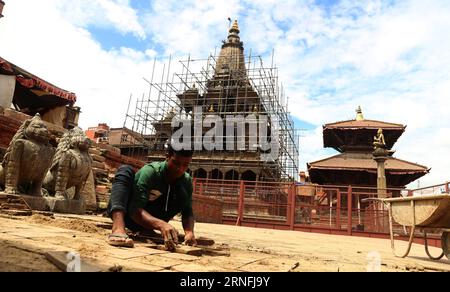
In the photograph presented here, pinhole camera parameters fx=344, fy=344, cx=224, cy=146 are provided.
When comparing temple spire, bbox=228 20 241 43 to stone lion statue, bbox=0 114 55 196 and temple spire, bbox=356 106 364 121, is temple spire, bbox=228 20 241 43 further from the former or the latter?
stone lion statue, bbox=0 114 55 196

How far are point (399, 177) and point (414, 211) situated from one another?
16898mm

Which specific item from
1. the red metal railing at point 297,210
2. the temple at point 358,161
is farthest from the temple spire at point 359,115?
the red metal railing at point 297,210

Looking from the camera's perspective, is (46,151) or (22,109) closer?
(46,151)

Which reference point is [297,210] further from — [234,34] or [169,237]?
[234,34]

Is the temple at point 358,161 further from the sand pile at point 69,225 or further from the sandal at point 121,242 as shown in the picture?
the sandal at point 121,242

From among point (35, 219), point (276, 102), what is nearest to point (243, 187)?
point (35, 219)

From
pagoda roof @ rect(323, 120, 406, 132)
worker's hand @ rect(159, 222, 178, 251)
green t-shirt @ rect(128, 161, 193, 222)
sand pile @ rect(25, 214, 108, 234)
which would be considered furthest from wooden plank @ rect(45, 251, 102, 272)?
pagoda roof @ rect(323, 120, 406, 132)

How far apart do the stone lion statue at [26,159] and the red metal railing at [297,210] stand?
9287 mm

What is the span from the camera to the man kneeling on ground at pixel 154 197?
9.03 ft

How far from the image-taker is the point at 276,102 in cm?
2497

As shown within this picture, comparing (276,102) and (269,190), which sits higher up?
(276,102)
